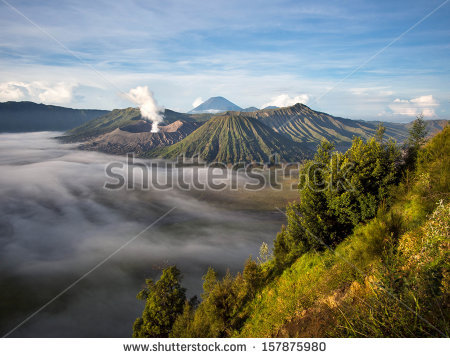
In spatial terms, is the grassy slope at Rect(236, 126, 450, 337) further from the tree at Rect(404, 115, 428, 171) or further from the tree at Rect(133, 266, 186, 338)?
the tree at Rect(133, 266, 186, 338)

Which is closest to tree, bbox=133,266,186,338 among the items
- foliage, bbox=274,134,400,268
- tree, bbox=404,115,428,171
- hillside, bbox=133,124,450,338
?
hillside, bbox=133,124,450,338

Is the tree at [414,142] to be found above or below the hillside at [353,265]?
above

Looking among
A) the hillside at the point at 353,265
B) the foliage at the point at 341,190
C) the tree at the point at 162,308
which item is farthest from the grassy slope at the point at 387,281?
the tree at the point at 162,308

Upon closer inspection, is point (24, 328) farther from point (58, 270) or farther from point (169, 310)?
point (169, 310)

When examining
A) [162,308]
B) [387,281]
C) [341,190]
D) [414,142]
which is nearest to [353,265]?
[387,281]

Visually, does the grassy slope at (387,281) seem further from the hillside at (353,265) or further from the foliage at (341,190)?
the foliage at (341,190)
